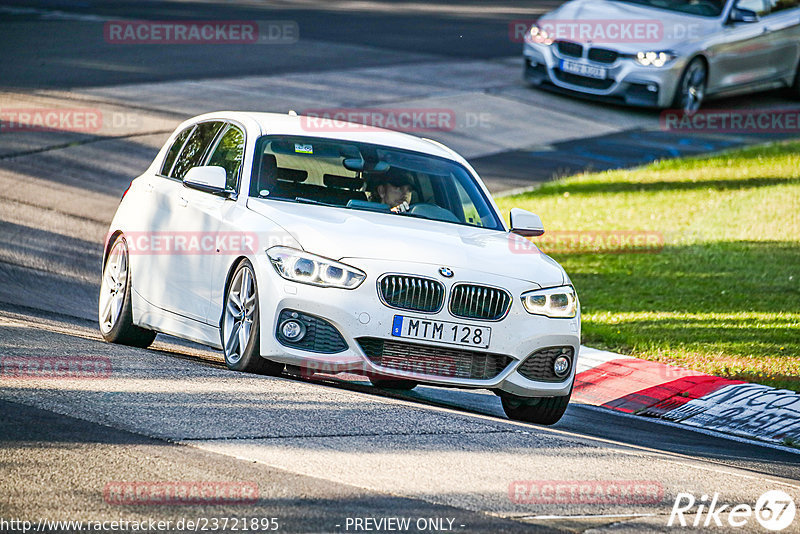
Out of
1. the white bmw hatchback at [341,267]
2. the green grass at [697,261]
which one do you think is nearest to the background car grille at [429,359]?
the white bmw hatchback at [341,267]

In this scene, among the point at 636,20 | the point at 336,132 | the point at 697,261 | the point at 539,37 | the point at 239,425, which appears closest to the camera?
the point at 239,425

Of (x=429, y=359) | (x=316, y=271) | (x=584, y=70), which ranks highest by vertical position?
(x=316, y=271)

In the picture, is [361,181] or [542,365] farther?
[361,181]

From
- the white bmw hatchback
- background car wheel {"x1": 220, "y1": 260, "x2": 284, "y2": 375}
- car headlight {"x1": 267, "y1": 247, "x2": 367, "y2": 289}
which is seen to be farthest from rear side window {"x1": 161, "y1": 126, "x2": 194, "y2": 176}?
car headlight {"x1": 267, "y1": 247, "x2": 367, "y2": 289}

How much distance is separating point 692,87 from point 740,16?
1.64 metres

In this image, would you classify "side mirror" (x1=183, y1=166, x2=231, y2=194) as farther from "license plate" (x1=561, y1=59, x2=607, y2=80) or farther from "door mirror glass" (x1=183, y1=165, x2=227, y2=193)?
"license plate" (x1=561, y1=59, x2=607, y2=80)

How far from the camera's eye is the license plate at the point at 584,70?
22.1 meters

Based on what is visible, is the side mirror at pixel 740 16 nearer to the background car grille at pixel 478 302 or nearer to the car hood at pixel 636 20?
the car hood at pixel 636 20

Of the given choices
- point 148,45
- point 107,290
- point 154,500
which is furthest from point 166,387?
point 148,45

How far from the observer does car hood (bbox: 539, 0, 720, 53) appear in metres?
21.9

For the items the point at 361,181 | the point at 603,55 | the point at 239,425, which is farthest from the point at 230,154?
the point at 603,55

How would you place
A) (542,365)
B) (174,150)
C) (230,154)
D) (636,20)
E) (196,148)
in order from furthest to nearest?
(636,20), (174,150), (196,148), (230,154), (542,365)

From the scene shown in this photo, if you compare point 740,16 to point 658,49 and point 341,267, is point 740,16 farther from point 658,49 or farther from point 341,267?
point 341,267

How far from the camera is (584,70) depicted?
2220 centimetres
